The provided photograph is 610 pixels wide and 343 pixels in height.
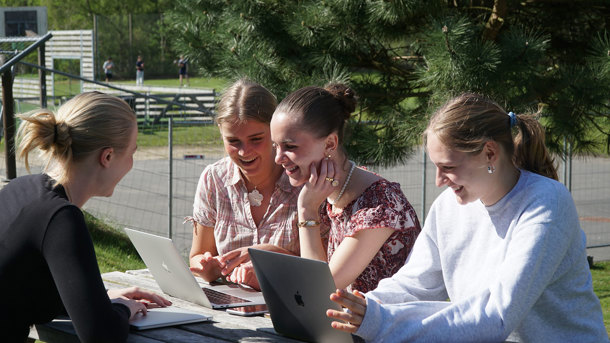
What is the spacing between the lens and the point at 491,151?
2.08 metres

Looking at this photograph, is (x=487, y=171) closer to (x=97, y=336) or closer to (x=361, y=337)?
(x=361, y=337)

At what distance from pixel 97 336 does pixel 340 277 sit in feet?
2.80

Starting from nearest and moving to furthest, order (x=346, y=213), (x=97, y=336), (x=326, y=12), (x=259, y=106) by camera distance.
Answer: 1. (x=97, y=336)
2. (x=346, y=213)
3. (x=259, y=106)
4. (x=326, y=12)

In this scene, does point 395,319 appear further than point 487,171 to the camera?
No

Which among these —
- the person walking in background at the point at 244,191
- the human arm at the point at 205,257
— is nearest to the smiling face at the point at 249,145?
the person walking in background at the point at 244,191

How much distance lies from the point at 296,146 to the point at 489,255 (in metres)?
0.87

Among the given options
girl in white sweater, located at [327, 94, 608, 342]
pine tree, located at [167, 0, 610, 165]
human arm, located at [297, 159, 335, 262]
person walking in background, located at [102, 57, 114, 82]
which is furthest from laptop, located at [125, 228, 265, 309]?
person walking in background, located at [102, 57, 114, 82]

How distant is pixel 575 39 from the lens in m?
5.10

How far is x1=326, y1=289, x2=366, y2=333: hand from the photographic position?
1897 mm

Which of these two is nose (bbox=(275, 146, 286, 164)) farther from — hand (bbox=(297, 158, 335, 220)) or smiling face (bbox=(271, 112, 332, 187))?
hand (bbox=(297, 158, 335, 220))

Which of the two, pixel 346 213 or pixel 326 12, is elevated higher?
pixel 326 12

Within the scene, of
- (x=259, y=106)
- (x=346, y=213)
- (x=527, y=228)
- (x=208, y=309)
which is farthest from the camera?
(x=259, y=106)

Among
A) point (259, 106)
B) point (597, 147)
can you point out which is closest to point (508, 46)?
point (597, 147)

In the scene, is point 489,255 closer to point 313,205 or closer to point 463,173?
point 463,173
